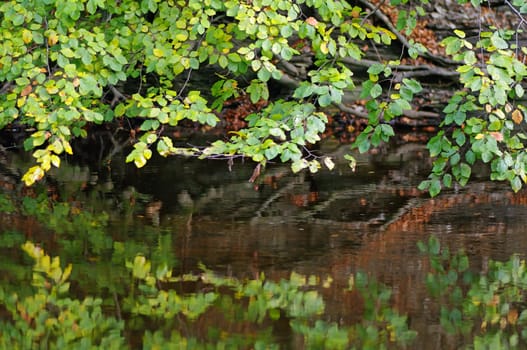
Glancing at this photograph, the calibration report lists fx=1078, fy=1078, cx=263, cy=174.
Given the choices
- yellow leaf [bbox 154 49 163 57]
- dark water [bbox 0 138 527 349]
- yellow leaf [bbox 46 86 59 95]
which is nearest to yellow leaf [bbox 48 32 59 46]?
yellow leaf [bbox 46 86 59 95]

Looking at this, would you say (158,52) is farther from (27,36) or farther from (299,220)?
(299,220)

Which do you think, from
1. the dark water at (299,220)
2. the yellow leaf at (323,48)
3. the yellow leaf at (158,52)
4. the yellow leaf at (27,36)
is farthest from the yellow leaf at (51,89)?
the yellow leaf at (323,48)

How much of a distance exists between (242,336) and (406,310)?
4.02 ft

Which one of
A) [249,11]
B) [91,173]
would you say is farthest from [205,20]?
[91,173]

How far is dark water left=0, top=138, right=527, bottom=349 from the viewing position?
327 inches

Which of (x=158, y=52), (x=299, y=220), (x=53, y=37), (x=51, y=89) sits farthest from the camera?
(x=299, y=220)

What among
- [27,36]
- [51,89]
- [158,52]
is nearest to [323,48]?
[158,52]

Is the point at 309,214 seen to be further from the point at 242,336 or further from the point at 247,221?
the point at 242,336

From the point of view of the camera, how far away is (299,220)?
34.6 ft

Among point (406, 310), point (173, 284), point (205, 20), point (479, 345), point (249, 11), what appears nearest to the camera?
point (479, 345)

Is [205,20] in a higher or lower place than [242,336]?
higher

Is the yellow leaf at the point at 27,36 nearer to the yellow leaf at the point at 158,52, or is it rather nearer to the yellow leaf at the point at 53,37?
the yellow leaf at the point at 53,37

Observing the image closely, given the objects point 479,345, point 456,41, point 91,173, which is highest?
point 456,41

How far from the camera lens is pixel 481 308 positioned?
721 cm
